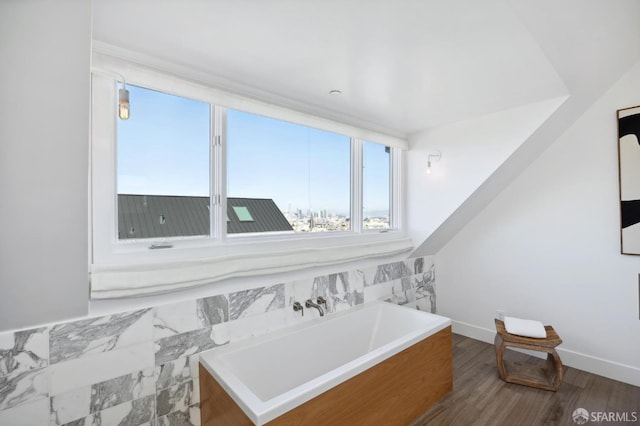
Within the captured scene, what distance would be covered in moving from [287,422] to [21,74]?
1.70 meters

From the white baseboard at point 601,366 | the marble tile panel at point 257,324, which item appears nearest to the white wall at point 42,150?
the marble tile panel at point 257,324

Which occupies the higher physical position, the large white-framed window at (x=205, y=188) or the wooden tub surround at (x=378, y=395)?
the large white-framed window at (x=205, y=188)

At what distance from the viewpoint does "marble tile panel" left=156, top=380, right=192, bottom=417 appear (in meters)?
1.69

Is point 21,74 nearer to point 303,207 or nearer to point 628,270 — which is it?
point 303,207

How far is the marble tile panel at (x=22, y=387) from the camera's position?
1303 mm

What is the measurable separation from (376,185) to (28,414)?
3.07 m

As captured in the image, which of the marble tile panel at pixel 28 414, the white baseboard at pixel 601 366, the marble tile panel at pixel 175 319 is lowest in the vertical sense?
the white baseboard at pixel 601 366

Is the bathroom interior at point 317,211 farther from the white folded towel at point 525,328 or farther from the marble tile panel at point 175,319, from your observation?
the white folded towel at point 525,328

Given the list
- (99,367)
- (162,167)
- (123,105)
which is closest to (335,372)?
(99,367)

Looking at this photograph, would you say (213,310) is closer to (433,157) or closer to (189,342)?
(189,342)

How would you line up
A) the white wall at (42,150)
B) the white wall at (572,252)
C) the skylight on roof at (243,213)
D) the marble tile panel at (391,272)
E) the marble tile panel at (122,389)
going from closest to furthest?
the white wall at (42,150), the marble tile panel at (122,389), the skylight on roof at (243,213), the white wall at (572,252), the marble tile panel at (391,272)

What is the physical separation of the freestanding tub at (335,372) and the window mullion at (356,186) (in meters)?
0.84

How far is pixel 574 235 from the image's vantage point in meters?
2.70

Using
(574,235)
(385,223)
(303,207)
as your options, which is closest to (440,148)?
(385,223)
